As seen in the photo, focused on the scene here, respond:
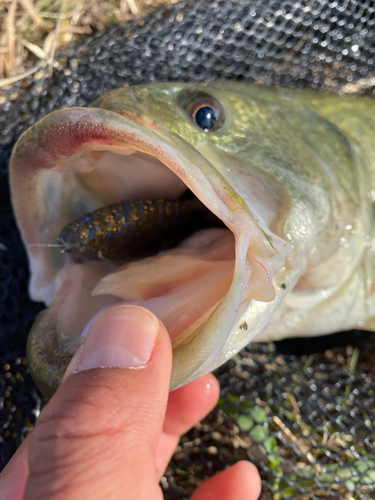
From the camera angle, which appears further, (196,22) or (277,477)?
(196,22)

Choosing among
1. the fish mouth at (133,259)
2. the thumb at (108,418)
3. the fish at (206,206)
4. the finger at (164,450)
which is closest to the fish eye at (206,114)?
the fish at (206,206)

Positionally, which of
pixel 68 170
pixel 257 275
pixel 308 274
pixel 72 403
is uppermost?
pixel 68 170

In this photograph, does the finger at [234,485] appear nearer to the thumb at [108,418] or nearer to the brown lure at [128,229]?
the thumb at [108,418]

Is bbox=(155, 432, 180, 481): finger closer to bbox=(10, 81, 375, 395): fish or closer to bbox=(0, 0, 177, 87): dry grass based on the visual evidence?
bbox=(10, 81, 375, 395): fish

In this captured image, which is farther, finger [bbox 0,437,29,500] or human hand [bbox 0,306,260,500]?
finger [bbox 0,437,29,500]

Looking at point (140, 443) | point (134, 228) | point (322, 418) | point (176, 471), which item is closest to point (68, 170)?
point (134, 228)

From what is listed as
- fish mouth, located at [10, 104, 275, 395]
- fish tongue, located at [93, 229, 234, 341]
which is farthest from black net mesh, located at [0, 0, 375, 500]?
fish tongue, located at [93, 229, 234, 341]

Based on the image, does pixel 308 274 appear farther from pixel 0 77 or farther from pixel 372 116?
pixel 0 77
